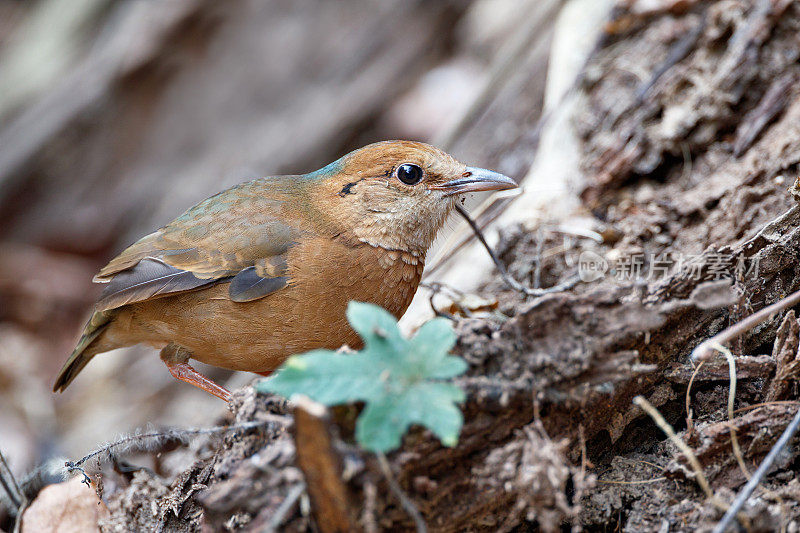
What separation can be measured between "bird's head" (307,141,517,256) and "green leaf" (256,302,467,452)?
1912 millimetres

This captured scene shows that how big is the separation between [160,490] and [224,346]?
0.76 metres

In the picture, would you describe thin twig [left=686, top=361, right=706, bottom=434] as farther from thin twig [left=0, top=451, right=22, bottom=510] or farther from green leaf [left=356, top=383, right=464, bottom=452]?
thin twig [left=0, top=451, right=22, bottom=510]

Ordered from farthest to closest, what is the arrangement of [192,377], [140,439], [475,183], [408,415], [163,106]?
[163,106] < [192,377] < [475,183] < [140,439] < [408,415]

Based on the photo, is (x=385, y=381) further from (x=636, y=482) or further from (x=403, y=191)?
(x=403, y=191)

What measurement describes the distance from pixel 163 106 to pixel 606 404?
6.98 metres

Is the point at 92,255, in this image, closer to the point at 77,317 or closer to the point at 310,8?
the point at 77,317

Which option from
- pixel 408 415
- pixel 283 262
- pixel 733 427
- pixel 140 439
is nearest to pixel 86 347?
pixel 283 262

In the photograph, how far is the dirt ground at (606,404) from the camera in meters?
2.14

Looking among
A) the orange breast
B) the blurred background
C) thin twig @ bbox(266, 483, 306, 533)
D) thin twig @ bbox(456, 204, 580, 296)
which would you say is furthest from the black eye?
the blurred background

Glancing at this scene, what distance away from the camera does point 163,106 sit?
8.21 m

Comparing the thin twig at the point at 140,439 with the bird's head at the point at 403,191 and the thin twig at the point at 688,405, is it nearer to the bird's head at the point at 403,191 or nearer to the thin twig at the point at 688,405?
the thin twig at the point at 688,405

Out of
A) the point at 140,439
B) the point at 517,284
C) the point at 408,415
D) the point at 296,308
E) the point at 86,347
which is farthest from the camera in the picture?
the point at 86,347

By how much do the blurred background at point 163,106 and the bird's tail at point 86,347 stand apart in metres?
2.79

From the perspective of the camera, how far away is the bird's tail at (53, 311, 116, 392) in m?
4.26
